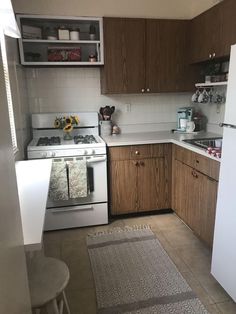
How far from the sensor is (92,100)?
3176mm

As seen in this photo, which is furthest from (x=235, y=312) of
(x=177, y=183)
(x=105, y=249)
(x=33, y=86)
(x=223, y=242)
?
(x=33, y=86)

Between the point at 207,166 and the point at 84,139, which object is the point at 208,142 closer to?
the point at 207,166

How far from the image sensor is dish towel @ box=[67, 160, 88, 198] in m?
2.59

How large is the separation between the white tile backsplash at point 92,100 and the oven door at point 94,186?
2.59 ft

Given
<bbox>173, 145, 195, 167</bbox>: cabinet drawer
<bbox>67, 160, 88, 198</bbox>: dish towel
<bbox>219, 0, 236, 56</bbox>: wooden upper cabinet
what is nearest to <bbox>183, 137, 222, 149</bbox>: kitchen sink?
<bbox>173, 145, 195, 167</bbox>: cabinet drawer

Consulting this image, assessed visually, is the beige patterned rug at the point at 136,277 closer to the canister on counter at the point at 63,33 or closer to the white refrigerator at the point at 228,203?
the white refrigerator at the point at 228,203

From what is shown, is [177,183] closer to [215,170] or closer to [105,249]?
[215,170]

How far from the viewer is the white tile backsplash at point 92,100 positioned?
3027mm

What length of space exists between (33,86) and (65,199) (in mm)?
1374

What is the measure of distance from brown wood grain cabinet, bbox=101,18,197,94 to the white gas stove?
2.36ft

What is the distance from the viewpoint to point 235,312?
1.71 meters

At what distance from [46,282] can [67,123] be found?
198cm

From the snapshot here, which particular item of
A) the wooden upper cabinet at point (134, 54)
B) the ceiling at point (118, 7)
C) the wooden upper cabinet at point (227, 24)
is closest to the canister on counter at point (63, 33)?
the ceiling at point (118, 7)

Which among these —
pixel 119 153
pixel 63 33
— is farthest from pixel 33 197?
pixel 63 33
